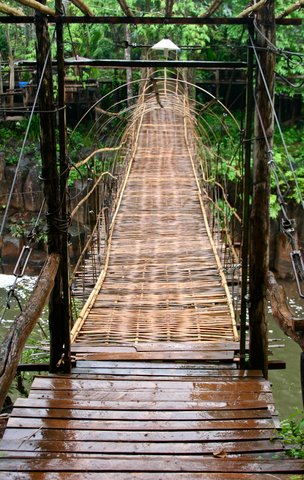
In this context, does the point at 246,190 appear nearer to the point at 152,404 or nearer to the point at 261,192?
the point at 261,192

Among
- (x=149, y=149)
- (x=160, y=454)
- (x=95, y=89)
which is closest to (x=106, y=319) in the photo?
(x=160, y=454)

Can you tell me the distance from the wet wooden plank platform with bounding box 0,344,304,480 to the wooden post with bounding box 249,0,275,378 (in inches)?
6.9

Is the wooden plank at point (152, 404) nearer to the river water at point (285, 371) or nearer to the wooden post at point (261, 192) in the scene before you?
the wooden post at point (261, 192)

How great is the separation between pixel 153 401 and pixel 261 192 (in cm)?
98

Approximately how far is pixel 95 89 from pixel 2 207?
9.94 ft

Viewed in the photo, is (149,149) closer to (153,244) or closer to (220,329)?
(153,244)

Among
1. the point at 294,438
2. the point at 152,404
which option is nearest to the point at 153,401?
the point at 152,404

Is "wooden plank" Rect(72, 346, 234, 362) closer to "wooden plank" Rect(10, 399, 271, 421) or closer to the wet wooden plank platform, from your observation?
the wet wooden plank platform

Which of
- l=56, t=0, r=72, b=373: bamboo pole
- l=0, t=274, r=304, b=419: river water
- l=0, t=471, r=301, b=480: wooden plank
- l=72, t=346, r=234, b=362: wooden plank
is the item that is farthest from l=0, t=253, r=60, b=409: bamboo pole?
l=0, t=274, r=304, b=419: river water

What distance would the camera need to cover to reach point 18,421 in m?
2.23

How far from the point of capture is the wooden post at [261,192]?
2.44m

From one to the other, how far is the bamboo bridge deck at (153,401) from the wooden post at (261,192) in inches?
6.9

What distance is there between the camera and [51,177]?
2.57 m

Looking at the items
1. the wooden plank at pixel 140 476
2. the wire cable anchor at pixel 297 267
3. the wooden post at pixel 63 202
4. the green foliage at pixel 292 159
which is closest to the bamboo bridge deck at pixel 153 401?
the wooden plank at pixel 140 476
